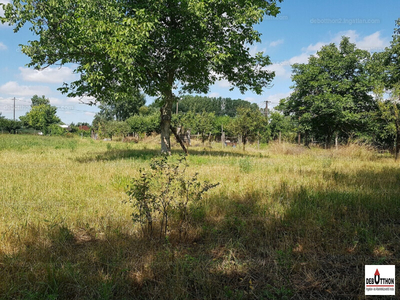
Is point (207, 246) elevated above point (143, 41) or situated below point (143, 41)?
below

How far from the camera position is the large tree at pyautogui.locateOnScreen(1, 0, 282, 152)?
31.8 ft

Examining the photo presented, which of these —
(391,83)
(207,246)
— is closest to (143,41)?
(207,246)

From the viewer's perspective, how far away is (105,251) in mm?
3414

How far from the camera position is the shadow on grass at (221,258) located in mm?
2666

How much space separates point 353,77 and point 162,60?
891 inches

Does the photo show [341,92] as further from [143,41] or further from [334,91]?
[143,41]

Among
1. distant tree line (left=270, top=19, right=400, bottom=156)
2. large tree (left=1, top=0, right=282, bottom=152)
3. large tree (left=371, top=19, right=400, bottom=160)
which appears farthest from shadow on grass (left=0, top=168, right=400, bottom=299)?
distant tree line (left=270, top=19, right=400, bottom=156)

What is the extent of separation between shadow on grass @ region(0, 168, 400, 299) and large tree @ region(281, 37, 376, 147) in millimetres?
22620

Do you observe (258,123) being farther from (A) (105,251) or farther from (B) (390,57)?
(A) (105,251)

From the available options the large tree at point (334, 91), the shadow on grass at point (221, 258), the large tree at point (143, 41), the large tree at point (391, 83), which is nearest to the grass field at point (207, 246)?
the shadow on grass at point (221, 258)

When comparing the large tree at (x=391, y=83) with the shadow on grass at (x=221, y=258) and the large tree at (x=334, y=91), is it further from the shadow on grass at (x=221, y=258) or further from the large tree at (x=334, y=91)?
the shadow on grass at (x=221, y=258)

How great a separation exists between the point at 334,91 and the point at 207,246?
1101 inches

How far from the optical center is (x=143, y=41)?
10.1 m

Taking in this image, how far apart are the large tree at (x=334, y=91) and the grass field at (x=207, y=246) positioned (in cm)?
2092
